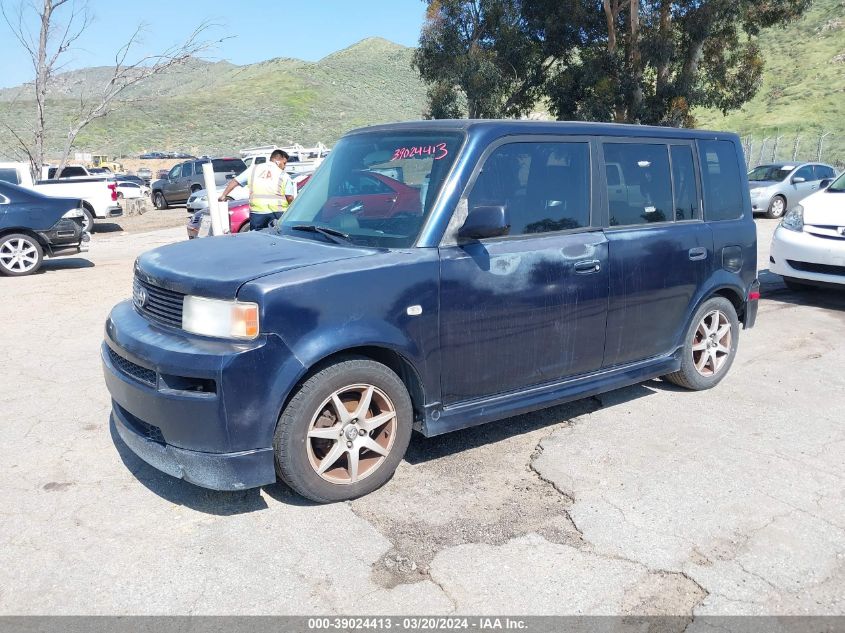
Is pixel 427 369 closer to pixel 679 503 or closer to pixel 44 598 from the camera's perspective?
pixel 679 503

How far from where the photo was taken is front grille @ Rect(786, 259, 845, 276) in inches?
324

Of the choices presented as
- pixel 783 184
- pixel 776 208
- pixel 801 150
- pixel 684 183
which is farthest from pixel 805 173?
pixel 801 150

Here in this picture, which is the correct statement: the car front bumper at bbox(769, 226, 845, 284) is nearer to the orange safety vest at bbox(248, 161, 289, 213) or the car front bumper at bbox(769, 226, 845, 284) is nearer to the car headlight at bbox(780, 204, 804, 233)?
the car headlight at bbox(780, 204, 804, 233)

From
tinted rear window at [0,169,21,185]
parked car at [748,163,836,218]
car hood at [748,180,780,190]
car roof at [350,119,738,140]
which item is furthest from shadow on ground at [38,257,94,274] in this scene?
car hood at [748,180,780,190]

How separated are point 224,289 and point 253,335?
0.89 feet

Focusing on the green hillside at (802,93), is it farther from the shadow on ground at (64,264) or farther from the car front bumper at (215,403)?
the car front bumper at (215,403)

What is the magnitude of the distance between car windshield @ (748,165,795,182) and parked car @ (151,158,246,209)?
1687cm

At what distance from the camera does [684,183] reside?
525 centimetres

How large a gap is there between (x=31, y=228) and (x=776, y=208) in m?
17.5

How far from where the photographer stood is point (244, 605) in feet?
9.86

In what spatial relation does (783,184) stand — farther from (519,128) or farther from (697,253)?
(519,128)

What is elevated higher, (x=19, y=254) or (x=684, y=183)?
(x=684, y=183)

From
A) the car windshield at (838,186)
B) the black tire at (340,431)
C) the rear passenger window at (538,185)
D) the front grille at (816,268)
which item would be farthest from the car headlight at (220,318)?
the car windshield at (838,186)

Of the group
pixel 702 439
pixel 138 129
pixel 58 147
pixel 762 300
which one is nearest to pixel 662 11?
pixel 762 300
